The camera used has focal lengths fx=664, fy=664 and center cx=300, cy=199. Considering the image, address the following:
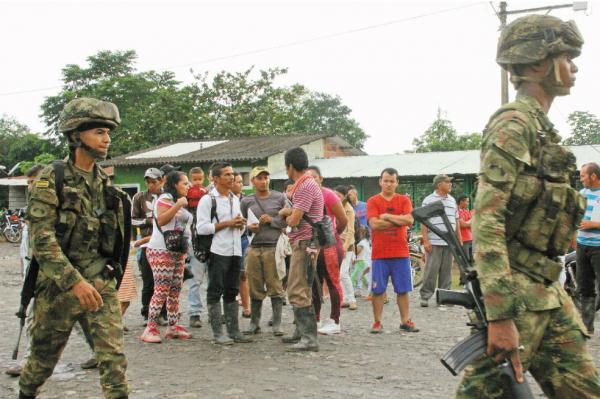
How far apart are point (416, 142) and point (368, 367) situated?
4581cm

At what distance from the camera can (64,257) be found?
3.80m

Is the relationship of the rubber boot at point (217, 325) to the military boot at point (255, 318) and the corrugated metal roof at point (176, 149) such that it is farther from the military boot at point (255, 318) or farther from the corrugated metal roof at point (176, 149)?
the corrugated metal roof at point (176, 149)

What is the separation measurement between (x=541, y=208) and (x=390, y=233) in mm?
5166

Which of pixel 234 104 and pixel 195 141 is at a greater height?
pixel 234 104

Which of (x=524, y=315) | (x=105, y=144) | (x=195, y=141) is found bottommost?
(x=524, y=315)

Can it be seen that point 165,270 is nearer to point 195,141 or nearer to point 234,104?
point 195,141

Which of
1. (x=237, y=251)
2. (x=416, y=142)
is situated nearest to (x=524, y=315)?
(x=237, y=251)

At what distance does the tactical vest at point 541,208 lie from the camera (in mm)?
2750

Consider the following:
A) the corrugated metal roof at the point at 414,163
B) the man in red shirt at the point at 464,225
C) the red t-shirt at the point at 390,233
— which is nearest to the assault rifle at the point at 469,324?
the red t-shirt at the point at 390,233

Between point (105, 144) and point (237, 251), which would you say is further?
Result: point (237, 251)

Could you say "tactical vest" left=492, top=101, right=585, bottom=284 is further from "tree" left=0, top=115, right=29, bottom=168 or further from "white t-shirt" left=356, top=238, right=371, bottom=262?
"tree" left=0, top=115, right=29, bottom=168

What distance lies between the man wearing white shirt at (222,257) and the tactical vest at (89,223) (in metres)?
2.74

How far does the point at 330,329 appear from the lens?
7.70 m

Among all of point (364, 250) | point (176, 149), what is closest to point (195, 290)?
point (364, 250)
